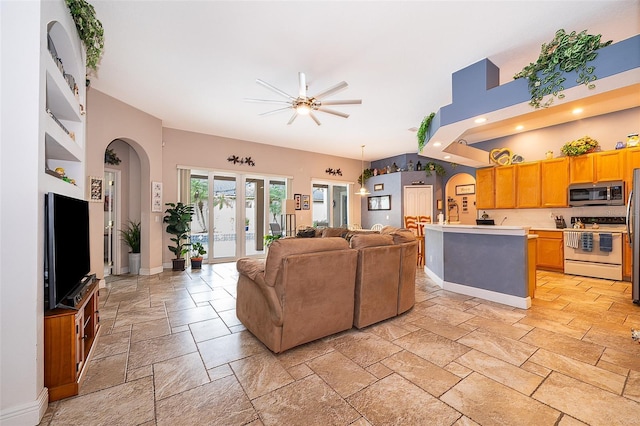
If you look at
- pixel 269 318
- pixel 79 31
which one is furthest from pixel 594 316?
pixel 79 31

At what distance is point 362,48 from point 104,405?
3.89 metres

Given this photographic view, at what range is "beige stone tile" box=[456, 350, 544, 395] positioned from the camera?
1.92 m

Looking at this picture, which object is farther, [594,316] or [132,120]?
[132,120]

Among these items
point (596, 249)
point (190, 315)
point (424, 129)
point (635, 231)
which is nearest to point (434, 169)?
point (424, 129)

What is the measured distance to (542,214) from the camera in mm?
6039

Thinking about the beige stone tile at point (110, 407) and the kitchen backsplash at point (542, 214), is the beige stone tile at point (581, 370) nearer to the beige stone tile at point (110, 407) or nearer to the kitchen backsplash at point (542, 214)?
the beige stone tile at point (110, 407)

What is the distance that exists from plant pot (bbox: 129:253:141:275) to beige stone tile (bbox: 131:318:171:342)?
115 inches

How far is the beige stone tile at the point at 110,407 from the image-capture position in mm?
1604

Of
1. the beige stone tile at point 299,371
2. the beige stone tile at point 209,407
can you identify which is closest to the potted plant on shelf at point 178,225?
the beige stone tile at point 209,407

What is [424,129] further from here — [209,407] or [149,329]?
[149,329]

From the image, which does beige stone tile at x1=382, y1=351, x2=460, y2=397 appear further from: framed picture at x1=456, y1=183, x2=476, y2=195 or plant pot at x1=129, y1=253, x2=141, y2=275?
framed picture at x1=456, y1=183, x2=476, y2=195

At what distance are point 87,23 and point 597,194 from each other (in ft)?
25.9

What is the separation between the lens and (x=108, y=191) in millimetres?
5367

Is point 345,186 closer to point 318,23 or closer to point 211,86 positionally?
point 211,86
